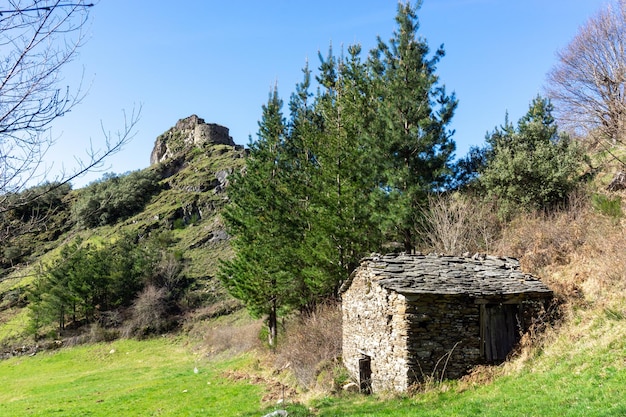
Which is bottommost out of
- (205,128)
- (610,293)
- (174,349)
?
A: (174,349)

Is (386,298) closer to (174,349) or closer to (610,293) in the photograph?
(610,293)

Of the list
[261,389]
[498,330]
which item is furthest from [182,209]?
[498,330]

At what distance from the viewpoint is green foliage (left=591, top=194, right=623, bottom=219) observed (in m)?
14.9

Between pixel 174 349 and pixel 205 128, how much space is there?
67828 millimetres

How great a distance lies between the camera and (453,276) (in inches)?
468

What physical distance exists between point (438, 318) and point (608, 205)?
369 inches

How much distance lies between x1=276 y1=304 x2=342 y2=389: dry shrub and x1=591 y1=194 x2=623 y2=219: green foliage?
10.8 m

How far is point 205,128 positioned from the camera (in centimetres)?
9200

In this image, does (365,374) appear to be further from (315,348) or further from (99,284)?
(99,284)

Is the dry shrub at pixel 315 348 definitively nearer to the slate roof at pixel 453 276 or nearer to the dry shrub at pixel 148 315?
the slate roof at pixel 453 276

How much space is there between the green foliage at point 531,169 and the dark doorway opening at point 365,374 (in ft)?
33.4

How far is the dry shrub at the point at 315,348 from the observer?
48.3 feet

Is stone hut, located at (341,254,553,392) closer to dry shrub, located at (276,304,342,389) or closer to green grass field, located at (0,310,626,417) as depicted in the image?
green grass field, located at (0,310,626,417)

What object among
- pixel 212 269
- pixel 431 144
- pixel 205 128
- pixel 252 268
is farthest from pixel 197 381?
pixel 205 128
